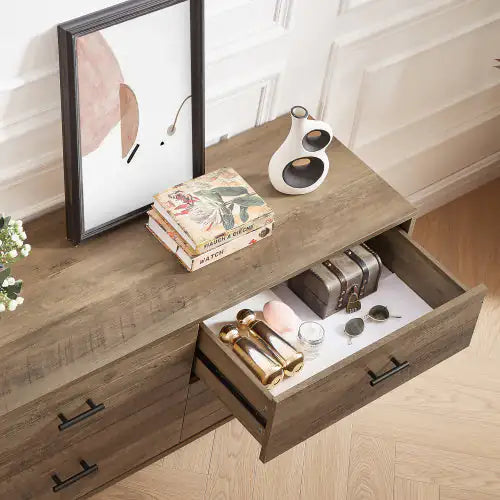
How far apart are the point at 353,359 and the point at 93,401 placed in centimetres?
48

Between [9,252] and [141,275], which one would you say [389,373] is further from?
[9,252]

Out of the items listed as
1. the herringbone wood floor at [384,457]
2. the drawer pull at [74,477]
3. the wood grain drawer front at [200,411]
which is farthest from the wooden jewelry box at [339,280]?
the drawer pull at [74,477]

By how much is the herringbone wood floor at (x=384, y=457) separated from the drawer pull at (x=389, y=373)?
0.48m

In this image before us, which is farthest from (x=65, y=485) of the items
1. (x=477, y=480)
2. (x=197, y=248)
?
(x=477, y=480)

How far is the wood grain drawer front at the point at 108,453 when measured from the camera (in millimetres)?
1900

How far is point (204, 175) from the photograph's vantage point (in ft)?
6.59

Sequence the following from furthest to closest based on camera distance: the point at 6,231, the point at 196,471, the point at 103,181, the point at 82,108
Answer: the point at 196,471 < the point at 103,181 < the point at 82,108 < the point at 6,231

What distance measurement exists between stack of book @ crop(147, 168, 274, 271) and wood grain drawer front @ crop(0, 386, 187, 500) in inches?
11.7

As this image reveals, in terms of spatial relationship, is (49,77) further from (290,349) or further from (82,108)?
(290,349)

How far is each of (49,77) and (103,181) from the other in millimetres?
240

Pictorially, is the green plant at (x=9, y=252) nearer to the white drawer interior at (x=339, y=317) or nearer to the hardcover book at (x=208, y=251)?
the hardcover book at (x=208, y=251)

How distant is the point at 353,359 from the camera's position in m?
1.81

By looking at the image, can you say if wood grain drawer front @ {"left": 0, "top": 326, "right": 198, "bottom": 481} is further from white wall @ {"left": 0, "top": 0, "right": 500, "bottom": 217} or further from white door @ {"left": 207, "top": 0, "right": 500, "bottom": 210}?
white door @ {"left": 207, "top": 0, "right": 500, "bottom": 210}

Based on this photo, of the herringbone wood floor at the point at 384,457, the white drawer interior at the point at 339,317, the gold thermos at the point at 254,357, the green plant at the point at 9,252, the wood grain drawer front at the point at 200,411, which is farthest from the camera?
the herringbone wood floor at the point at 384,457
